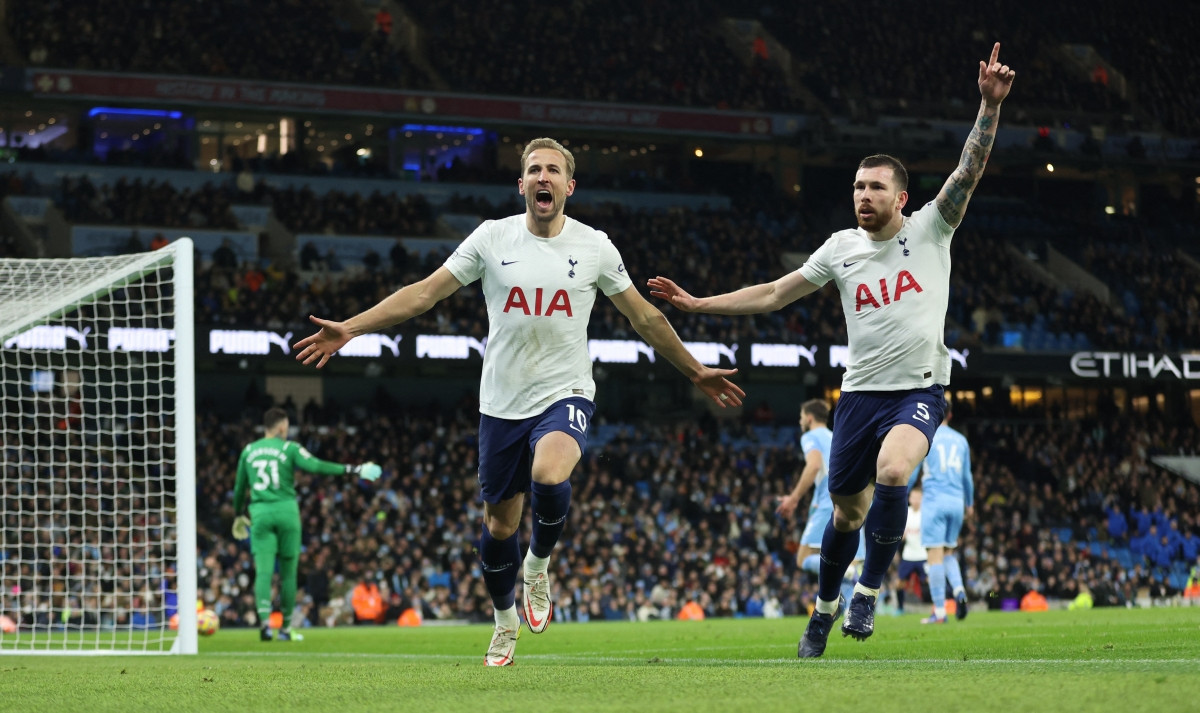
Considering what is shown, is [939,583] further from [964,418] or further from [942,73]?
[942,73]

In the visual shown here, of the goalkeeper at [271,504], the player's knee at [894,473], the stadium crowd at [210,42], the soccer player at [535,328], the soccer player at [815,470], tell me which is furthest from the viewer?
the stadium crowd at [210,42]

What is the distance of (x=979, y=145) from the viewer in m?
7.23

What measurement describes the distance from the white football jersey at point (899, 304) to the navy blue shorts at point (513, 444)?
1552 millimetres

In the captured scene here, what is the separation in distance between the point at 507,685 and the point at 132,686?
1.75 meters

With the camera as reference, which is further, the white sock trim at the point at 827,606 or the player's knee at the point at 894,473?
the white sock trim at the point at 827,606

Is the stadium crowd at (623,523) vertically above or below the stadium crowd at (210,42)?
below

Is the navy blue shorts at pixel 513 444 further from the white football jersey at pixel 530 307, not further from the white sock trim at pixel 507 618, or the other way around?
the white sock trim at pixel 507 618

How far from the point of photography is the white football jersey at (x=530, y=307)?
7.10m

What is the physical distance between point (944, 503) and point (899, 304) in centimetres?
854

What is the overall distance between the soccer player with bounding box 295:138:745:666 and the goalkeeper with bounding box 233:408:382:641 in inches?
274

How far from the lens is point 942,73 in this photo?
44188 millimetres

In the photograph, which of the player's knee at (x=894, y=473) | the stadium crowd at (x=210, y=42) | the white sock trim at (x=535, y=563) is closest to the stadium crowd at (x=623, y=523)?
the stadium crowd at (x=210, y=42)

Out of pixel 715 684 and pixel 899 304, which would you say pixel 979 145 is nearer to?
pixel 899 304

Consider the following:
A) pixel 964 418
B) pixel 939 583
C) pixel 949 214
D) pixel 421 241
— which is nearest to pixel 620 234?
pixel 421 241
